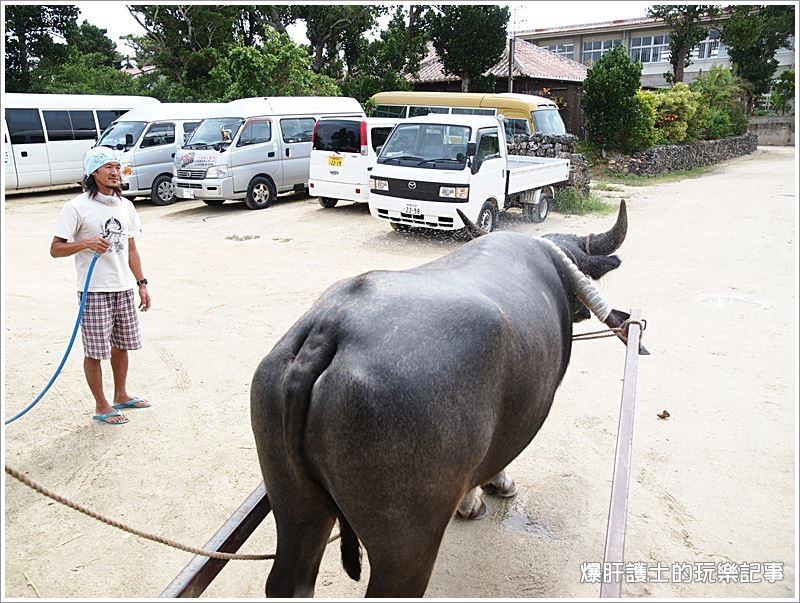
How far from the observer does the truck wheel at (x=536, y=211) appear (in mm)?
12803

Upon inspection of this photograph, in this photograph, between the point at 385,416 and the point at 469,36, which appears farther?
the point at 469,36

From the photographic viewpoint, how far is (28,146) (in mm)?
15055

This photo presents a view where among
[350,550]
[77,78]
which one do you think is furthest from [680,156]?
[350,550]

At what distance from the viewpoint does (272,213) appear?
45.1 ft

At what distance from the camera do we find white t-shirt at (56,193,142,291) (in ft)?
13.8

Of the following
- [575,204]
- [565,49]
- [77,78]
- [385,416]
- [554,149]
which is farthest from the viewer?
Result: [565,49]

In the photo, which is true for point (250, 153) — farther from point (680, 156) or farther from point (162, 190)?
point (680, 156)

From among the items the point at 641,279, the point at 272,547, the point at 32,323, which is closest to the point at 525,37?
the point at 641,279

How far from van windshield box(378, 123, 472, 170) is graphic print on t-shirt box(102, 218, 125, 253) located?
22.4 feet

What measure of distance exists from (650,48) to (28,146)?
3332 centimetres

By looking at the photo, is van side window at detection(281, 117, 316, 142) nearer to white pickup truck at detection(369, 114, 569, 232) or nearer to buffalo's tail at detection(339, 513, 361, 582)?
white pickup truck at detection(369, 114, 569, 232)

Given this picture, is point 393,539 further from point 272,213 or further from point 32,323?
point 272,213

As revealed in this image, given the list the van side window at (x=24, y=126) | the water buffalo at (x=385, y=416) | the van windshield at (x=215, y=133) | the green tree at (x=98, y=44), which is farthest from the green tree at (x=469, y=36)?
the water buffalo at (x=385, y=416)

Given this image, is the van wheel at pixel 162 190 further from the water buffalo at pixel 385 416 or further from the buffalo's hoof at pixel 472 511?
the water buffalo at pixel 385 416
